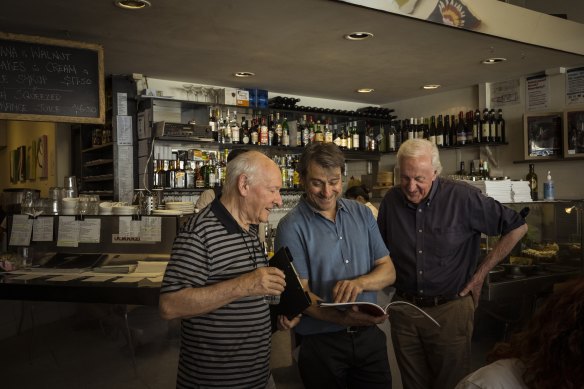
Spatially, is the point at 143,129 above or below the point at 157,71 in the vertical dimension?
below

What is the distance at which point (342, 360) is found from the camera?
82.4 inches

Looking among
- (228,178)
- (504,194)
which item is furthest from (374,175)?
(228,178)

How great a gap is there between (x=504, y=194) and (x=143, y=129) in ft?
12.5

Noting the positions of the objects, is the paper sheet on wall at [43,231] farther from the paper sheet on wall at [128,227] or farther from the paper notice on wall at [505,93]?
the paper notice on wall at [505,93]

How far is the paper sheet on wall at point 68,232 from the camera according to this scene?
3.42 meters

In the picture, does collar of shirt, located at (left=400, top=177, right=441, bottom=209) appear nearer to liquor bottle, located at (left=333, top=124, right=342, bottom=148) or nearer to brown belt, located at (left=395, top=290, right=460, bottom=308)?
brown belt, located at (left=395, top=290, right=460, bottom=308)

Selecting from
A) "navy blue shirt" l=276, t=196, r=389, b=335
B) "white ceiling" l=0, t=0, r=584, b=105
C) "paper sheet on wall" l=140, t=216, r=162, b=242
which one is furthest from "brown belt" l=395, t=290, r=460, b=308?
"white ceiling" l=0, t=0, r=584, b=105

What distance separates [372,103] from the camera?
812 cm

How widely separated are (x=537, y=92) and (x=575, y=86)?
16.0 inches

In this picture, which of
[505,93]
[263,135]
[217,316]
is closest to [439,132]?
[505,93]

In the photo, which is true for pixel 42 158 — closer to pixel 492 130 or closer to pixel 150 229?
pixel 150 229

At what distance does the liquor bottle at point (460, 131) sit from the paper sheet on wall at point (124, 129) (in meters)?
3.96

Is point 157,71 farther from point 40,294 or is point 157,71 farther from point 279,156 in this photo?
point 40,294

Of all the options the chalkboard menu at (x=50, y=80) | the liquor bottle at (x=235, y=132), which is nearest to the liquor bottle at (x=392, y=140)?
the liquor bottle at (x=235, y=132)
